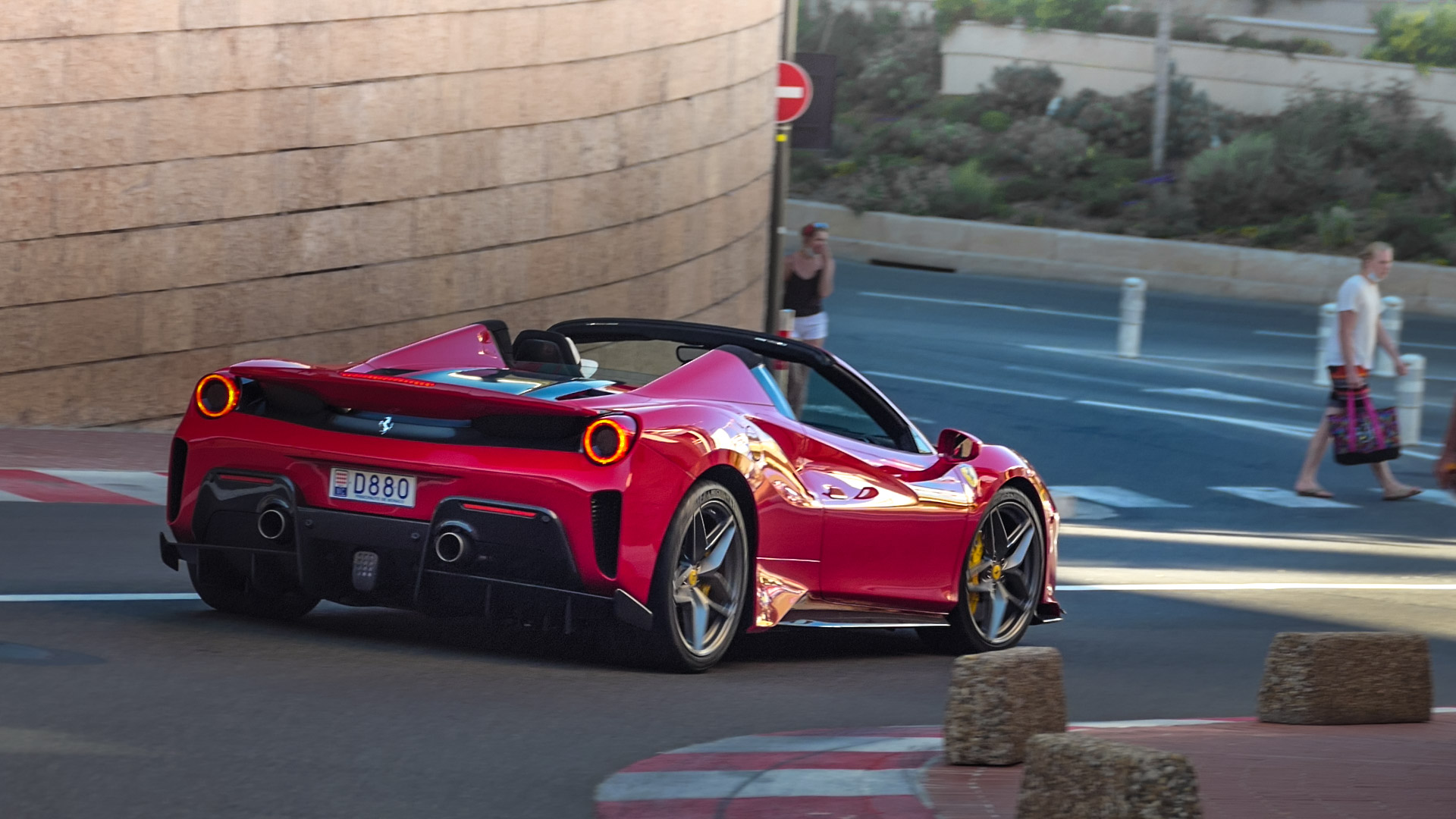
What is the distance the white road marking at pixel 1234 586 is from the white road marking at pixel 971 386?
32.8 feet

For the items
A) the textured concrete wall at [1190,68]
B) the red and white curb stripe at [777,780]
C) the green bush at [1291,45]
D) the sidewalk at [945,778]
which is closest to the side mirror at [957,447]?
the sidewalk at [945,778]

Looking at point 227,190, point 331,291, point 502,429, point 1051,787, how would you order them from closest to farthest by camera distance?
point 1051,787, point 502,429, point 227,190, point 331,291

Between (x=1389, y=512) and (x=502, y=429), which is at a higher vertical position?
(x=502, y=429)

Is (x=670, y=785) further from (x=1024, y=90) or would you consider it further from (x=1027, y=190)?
(x=1024, y=90)

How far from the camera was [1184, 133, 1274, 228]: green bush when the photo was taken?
40.0 meters

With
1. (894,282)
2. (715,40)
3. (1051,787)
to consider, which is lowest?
(894,282)

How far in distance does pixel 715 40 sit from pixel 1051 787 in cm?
1748

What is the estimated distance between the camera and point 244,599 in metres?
7.48

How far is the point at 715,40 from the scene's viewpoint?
2125cm

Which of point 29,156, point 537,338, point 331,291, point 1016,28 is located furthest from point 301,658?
point 1016,28

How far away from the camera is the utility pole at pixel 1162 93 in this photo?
145 feet

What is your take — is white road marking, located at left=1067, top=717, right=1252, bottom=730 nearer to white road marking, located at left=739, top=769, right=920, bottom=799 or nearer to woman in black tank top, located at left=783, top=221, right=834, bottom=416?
white road marking, located at left=739, top=769, right=920, bottom=799

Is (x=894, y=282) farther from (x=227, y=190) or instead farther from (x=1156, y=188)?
(x=227, y=190)

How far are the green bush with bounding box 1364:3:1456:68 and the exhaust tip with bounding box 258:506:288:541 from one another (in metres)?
42.4
